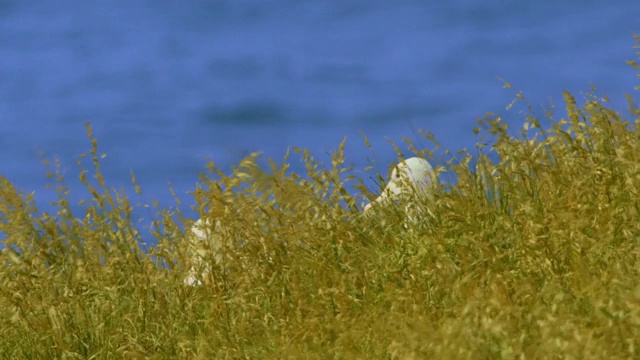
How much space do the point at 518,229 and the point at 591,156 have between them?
0.49m

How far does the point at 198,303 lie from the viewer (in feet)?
16.3

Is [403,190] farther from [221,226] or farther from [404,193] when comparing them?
[221,226]

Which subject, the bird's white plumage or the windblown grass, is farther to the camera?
the bird's white plumage

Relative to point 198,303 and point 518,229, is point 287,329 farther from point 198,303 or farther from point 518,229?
point 518,229

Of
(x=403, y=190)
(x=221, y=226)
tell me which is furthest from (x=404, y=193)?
(x=221, y=226)

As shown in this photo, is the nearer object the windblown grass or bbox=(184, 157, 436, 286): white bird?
the windblown grass

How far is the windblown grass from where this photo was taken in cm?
389

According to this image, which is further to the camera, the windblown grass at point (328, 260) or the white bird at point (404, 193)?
the white bird at point (404, 193)

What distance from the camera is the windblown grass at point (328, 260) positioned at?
3.89m

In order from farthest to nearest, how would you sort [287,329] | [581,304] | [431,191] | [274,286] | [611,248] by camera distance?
[431,191] → [274,286] → [287,329] → [611,248] → [581,304]

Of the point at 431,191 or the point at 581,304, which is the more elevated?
the point at 431,191

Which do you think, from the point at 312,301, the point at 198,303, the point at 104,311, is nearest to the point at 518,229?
the point at 312,301

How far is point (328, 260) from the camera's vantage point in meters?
4.79

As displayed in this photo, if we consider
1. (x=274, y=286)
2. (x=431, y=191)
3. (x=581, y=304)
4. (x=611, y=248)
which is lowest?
(x=581, y=304)
